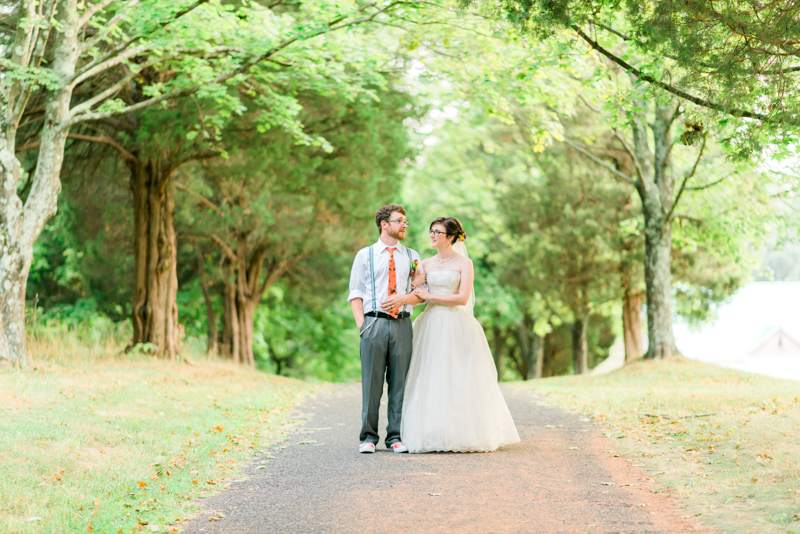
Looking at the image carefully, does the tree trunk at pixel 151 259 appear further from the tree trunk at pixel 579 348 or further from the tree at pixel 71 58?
the tree trunk at pixel 579 348

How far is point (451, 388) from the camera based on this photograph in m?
7.05

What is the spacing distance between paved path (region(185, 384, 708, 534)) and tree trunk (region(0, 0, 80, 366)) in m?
5.82

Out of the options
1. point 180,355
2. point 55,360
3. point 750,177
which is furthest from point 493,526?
point 750,177

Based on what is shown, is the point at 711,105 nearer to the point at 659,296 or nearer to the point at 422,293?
the point at 422,293

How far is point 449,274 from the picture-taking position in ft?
24.0

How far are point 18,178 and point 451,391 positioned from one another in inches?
318

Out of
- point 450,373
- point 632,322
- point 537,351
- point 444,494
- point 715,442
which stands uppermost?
point 632,322

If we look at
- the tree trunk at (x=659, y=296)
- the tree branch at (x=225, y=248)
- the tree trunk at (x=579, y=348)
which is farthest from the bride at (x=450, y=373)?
the tree trunk at (x=579, y=348)

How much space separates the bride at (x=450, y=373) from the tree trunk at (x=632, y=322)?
14189mm

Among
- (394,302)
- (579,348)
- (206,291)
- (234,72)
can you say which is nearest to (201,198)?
(206,291)

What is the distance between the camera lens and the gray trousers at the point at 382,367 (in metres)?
6.96

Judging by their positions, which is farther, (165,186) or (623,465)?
(165,186)

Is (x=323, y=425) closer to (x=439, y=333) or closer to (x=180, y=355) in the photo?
(x=439, y=333)

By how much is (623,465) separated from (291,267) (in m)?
19.1
